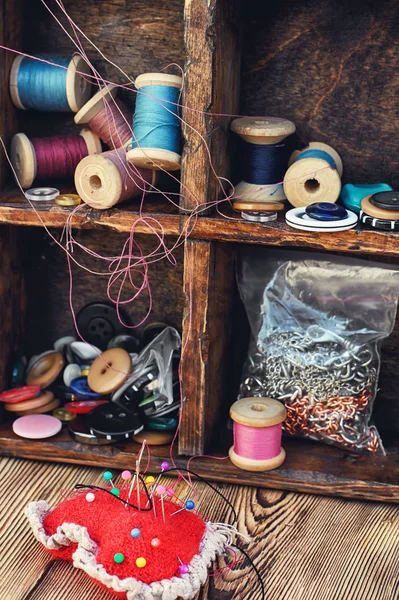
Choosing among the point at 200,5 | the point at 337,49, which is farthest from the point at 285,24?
the point at 200,5

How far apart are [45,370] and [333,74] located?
1.06m

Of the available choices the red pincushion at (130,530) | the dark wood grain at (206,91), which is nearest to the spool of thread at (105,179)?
the dark wood grain at (206,91)

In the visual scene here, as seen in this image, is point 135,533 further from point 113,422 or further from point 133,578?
point 113,422

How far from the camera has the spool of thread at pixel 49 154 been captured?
2.00 meters

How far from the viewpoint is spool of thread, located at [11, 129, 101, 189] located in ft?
6.55

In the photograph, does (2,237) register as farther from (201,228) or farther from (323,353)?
→ (323,353)

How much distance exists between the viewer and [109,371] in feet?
6.98

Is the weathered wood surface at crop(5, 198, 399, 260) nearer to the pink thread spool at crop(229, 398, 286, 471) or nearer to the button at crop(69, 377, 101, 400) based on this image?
the pink thread spool at crop(229, 398, 286, 471)

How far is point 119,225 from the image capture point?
1.87 metres

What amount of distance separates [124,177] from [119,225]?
11cm

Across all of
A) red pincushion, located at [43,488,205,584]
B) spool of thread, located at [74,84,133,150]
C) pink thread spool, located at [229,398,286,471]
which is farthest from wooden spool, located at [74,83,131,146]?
red pincushion, located at [43,488,205,584]

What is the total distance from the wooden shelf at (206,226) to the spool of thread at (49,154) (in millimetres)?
104

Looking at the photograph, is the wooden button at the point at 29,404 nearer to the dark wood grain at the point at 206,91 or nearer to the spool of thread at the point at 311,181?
the dark wood grain at the point at 206,91

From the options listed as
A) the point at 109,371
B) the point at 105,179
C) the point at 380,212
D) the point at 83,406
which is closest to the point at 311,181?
the point at 380,212
